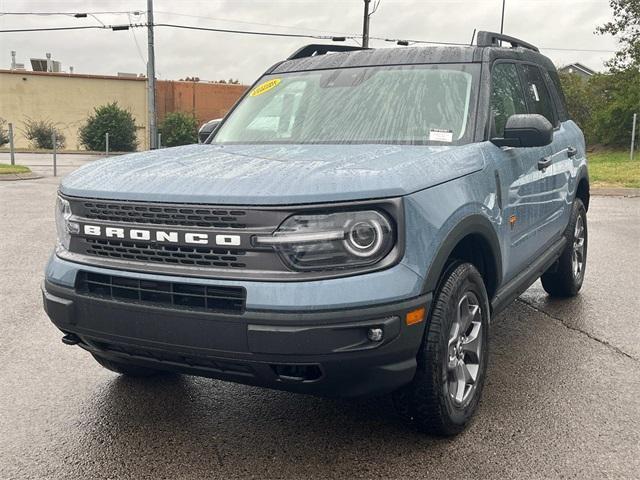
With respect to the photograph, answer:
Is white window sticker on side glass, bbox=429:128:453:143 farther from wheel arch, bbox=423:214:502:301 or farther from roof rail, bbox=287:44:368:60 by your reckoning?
roof rail, bbox=287:44:368:60

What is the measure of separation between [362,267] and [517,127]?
58.4 inches

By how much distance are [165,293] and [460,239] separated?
131cm

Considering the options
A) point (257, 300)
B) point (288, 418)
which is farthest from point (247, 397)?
point (257, 300)

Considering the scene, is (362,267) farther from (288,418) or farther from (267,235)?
(288,418)

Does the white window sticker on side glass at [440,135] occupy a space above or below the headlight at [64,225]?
above

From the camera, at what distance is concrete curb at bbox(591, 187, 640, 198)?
1538 cm

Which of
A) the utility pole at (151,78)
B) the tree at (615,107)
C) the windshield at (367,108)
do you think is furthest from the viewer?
the tree at (615,107)

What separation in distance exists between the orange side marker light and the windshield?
3.85 feet

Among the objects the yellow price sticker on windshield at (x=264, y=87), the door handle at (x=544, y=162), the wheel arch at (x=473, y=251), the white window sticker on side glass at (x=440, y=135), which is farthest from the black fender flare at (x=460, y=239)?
the yellow price sticker on windshield at (x=264, y=87)

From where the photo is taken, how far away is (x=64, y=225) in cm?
309

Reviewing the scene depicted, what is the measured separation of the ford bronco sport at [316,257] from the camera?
2.56 metres

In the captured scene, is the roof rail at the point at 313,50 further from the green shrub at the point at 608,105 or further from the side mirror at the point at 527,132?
the green shrub at the point at 608,105

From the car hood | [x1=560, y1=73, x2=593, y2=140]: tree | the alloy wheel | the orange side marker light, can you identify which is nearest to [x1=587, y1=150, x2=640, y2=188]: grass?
[x1=560, y1=73, x2=593, y2=140]: tree

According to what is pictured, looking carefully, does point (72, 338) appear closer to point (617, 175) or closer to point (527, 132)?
point (527, 132)
